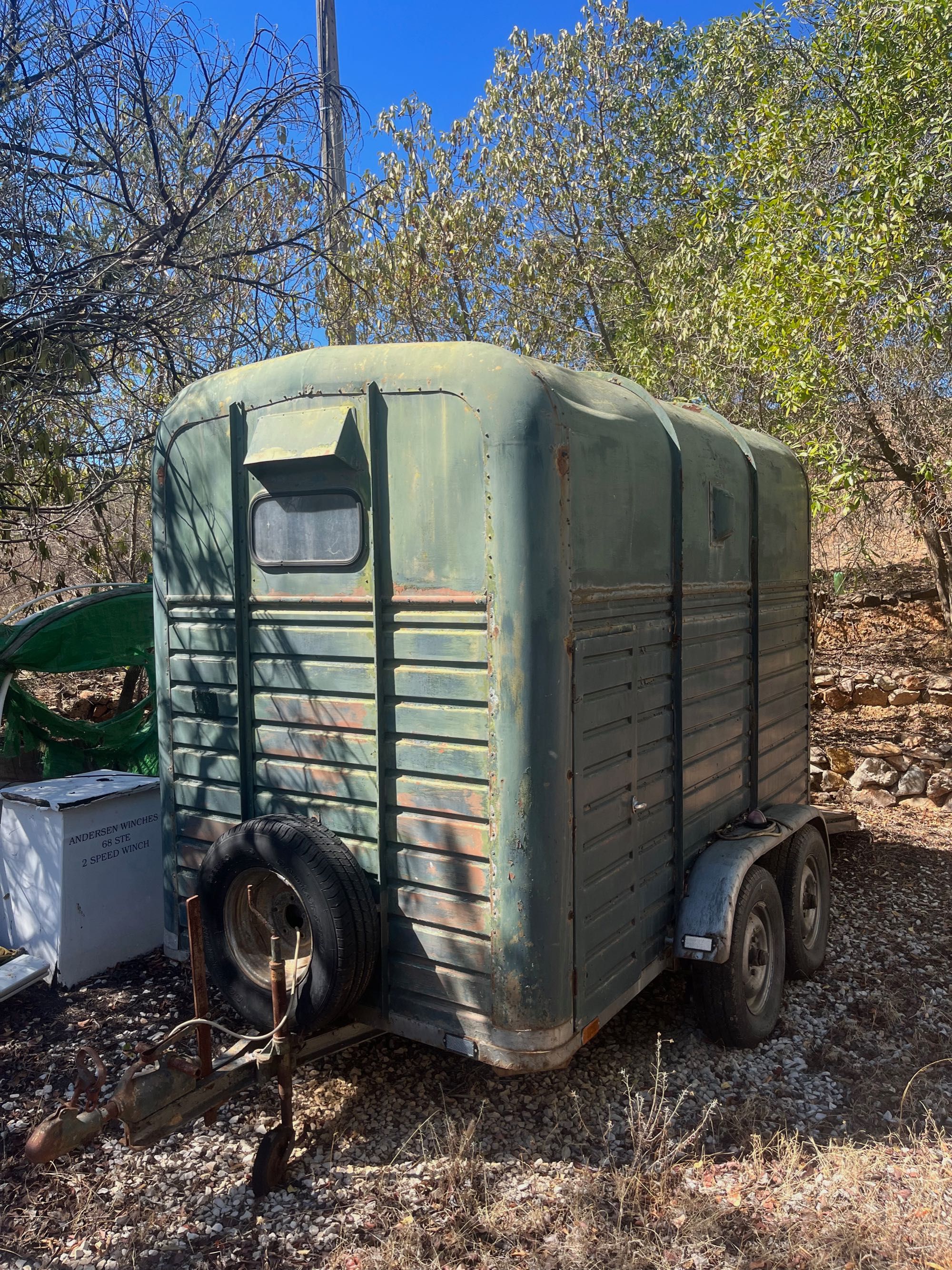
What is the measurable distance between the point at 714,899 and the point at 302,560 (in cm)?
228

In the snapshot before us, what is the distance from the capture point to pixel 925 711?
10.5 meters

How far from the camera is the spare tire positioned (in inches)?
134

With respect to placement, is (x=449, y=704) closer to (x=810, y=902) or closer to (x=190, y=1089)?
(x=190, y=1089)

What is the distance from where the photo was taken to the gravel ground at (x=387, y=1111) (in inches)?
122

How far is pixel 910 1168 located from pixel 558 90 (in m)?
11.7

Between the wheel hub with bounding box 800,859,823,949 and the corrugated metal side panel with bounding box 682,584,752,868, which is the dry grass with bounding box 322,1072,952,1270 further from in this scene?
the wheel hub with bounding box 800,859,823,949

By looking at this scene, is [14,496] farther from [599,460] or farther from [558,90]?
[558,90]

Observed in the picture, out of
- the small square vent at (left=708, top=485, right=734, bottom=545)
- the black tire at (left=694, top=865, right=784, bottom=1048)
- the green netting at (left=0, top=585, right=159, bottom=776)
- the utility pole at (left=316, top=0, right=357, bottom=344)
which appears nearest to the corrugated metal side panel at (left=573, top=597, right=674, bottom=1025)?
the black tire at (left=694, top=865, right=784, bottom=1048)

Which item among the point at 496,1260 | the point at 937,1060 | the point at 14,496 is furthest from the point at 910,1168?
the point at 14,496

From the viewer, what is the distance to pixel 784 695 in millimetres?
5691

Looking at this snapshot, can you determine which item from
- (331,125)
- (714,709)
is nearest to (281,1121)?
A: (714,709)

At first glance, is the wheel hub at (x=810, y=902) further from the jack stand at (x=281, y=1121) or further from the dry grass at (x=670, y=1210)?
the jack stand at (x=281, y=1121)

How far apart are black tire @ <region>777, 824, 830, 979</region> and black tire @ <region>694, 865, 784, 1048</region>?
32 centimetres

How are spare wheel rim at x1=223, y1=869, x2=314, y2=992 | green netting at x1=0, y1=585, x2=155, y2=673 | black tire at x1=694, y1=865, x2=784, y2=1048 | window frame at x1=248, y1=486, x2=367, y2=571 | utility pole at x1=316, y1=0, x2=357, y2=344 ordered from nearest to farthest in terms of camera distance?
1. window frame at x1=248, y1=486, x2=367, y2=571
2. spare wheel rim at x1=223, y1=869, x2=314, y2=992
3. black tire at x1=694, y1=865, x2=784, y2=1048
4. green netting at x1=0, y1=585, x2=155, y2=673
5. utility pole at x1=316, y1=0, x2=357, y2=344
